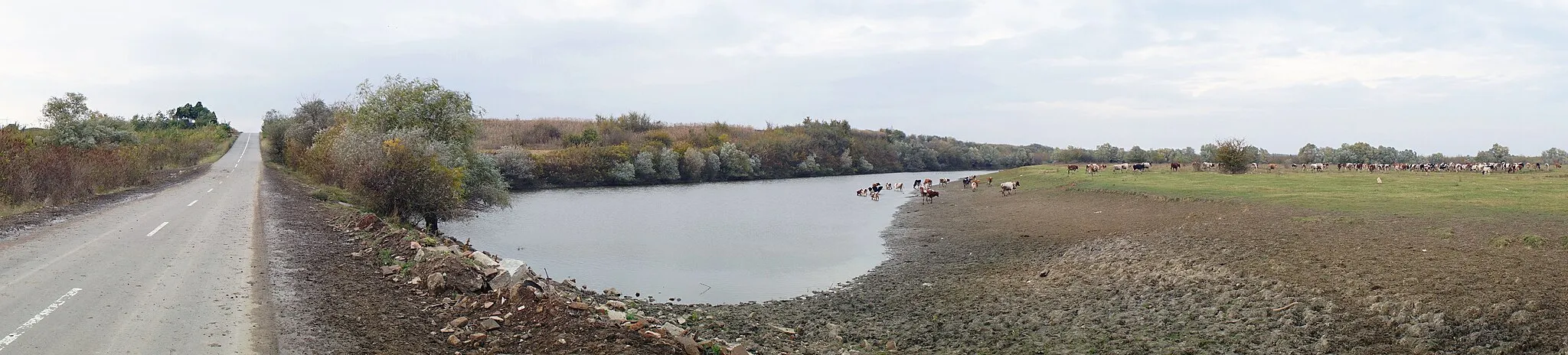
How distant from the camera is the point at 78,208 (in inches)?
902

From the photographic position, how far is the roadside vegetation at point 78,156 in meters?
23.4

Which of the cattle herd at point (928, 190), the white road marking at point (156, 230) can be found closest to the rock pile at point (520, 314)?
the white road marking at point (156, 230)

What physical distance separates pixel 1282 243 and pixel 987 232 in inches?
446

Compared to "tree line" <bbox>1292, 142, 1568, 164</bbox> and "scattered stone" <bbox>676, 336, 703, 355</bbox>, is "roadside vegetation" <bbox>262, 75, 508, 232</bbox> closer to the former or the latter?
"scattered stone" <bbox>676, 336, 703, 355</bbox>

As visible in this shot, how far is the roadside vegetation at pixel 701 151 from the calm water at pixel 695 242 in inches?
1078

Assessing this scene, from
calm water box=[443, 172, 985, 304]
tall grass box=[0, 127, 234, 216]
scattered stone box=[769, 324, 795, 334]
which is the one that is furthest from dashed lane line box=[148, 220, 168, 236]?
scattered stone box=[769, 324, 795, 334]

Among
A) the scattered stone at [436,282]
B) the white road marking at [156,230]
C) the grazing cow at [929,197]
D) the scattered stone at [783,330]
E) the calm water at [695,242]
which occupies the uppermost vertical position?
the white road marking at [156,230]

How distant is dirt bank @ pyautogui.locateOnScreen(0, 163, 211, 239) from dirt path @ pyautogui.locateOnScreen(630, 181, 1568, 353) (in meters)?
15.5

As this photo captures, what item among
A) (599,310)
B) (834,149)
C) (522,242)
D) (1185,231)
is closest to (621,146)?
(834,149)

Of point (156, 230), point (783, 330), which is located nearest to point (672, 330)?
point (783, 330)

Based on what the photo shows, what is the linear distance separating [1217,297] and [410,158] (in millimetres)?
23993

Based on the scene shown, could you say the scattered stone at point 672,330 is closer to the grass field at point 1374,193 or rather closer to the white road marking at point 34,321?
the white road marking at point 34,321

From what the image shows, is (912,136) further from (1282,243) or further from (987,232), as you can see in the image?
(1282,243)

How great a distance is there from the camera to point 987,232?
91.7 feet
